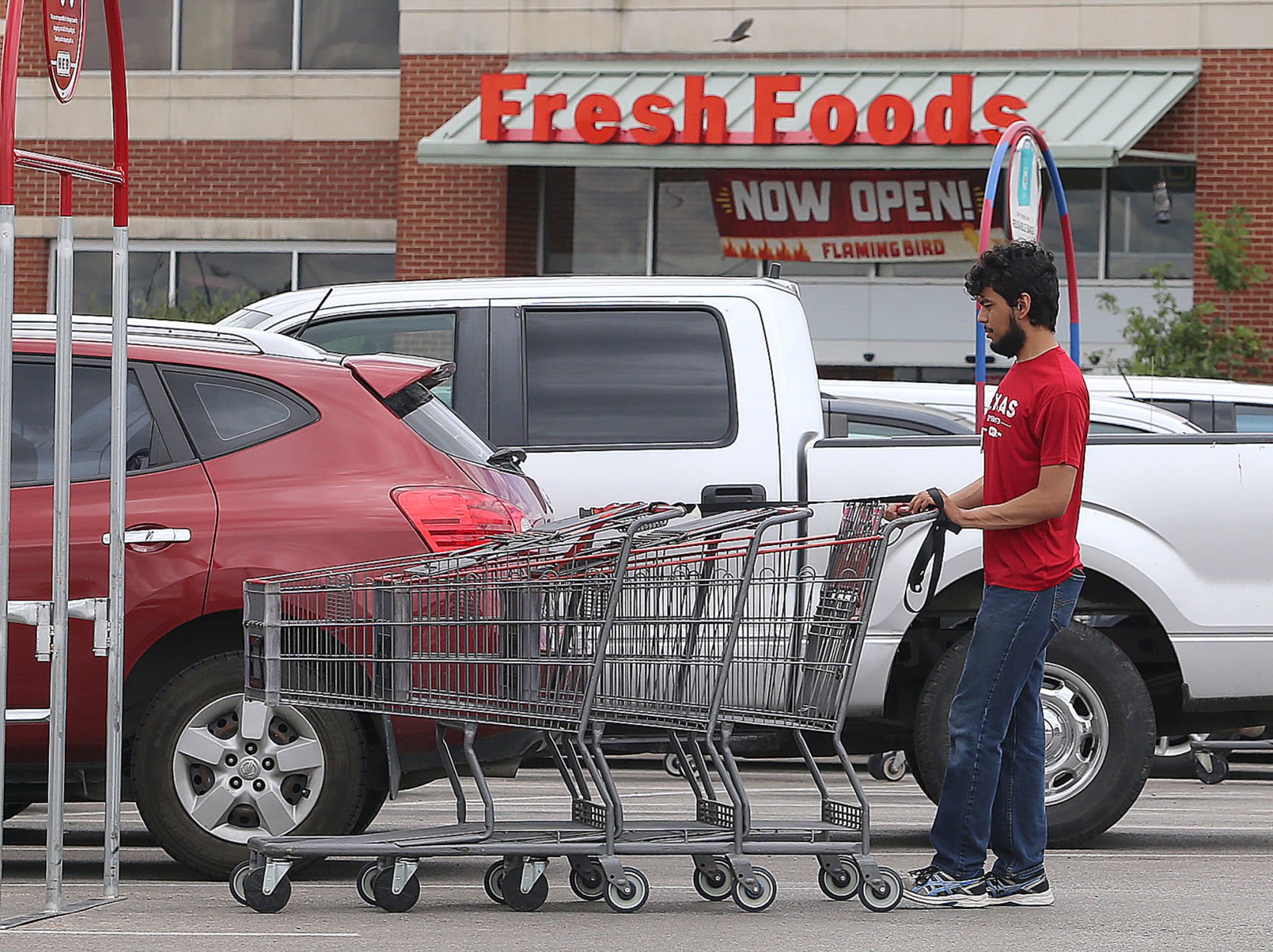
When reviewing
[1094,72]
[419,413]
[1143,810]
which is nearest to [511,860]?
[419,413]

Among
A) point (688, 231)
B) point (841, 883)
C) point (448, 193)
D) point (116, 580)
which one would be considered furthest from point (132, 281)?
point (841, 883)

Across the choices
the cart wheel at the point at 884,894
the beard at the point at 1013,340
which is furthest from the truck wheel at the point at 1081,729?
the beard at the point at 1013,340

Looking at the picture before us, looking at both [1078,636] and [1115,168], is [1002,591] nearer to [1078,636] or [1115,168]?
[1078,636]

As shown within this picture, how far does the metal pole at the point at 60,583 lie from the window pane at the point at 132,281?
1853cm

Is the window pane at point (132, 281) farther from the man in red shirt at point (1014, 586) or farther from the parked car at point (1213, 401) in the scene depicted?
the man in red shirt at point (1014, 586)

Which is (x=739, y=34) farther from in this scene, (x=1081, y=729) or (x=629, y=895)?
(x=629, y=895)

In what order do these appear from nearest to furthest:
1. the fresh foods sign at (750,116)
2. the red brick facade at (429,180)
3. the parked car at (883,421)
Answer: the parked car at (883,421), the fresh foods sign at (750,116), the red brick facade at (429,180)

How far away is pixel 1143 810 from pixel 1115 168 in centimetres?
1431

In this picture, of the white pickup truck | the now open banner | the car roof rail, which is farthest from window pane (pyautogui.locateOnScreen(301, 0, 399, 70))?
the car roof rail

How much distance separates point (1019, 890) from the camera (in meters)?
6.39

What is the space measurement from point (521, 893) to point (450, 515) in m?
1.29

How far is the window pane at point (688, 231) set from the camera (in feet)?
78.3

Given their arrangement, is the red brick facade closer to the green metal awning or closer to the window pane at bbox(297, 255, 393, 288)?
the green metal awning

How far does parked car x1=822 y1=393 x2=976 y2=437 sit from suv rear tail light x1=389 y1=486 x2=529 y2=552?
417 cm
